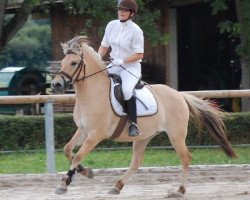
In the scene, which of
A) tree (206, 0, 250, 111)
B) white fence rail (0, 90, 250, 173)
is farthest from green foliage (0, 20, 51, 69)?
white fence rail (0, 90, 250, 173)

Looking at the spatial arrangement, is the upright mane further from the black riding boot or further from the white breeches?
the black riding boot

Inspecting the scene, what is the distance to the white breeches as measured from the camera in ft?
32.3

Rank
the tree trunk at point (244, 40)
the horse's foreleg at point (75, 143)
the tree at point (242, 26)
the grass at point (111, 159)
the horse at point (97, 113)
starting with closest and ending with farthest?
1. the horse at point (97, 113)
2. the horse's foreleg at point (75, 143)
3. the grass at point (111, 159)
4. the tree at point (242, 26)
5. the tree trunk at point (244, 40)

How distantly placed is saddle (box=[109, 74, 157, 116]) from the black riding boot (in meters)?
0.07

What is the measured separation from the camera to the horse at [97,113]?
9.34 meters

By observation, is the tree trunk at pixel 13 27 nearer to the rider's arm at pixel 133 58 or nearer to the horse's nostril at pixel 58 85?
the rider's arm at pixel 133 58

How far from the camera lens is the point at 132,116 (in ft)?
32.3

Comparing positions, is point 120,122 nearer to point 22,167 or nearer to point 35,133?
point 22,167

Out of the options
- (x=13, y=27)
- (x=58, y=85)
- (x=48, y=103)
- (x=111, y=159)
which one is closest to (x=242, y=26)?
(x=111, y=159)

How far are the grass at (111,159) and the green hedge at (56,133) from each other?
215mm

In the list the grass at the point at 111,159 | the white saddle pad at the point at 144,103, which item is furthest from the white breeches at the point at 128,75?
the grass at the point at 111,159

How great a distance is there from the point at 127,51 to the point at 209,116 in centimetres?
167

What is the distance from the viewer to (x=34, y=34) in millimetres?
68062

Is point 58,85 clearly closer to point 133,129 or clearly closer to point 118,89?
point 118,89
